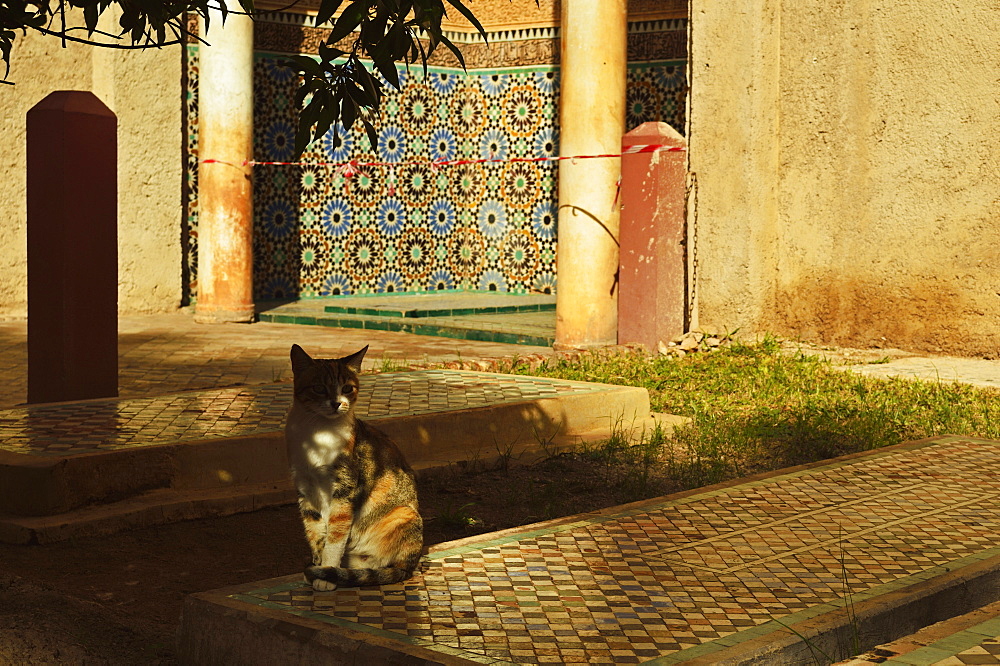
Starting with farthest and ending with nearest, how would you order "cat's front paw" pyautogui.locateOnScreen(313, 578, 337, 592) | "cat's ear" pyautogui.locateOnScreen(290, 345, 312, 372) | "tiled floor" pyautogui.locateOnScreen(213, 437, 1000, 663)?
1. "cat's ear" pyautogui.locateOnScreen(290, 345, 312, 372)
2. "cat's front paw" pyautogui.locateOnScreen(313, 578, 337, 592)
3. "tiled floor" pyautogui.locateOnScreen(213, 437, 1000, 663)

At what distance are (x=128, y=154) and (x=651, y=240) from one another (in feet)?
16.6

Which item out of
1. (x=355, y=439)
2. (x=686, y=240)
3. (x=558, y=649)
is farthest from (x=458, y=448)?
(x=686, y=240)

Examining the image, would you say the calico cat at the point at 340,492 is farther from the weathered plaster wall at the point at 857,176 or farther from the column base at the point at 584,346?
the weathered plaster wall at the point at 857,176

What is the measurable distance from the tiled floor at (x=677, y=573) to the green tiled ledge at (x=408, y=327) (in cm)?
514

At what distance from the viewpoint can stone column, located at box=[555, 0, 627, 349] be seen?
8.70 m

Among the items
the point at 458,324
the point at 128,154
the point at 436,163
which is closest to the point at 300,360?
the point at 458,324

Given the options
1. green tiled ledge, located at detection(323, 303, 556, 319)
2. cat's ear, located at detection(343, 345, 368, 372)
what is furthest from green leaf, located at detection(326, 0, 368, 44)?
green tiled ledge, located at detection(323, 303, 556, 319)

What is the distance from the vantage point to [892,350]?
28.4ft

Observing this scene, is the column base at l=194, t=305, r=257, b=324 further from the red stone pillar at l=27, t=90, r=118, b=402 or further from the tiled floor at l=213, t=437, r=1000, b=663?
the tiled floor at l=213, t=437, r=1000, b=663

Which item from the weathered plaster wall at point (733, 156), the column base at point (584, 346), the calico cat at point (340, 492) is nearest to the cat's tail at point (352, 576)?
the calico cat at point (340, 492)

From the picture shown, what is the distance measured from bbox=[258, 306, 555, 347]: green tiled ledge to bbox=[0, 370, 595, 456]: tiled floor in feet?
9.28

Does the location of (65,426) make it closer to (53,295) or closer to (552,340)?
(53,295)

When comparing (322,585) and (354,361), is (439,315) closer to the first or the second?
(354,361)

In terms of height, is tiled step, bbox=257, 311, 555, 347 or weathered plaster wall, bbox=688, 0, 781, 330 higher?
weathered plaster wall, bbox=688, 0, 781, 330
